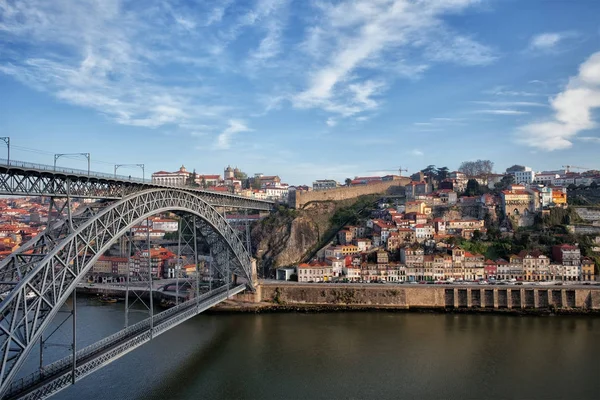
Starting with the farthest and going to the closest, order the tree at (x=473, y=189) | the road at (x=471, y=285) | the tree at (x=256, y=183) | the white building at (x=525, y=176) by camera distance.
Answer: the tree at (x=256, y=183)
the white building at (x=525, y=176)
the tree at (x=473, y=189)
the road at (x=471, y=285)

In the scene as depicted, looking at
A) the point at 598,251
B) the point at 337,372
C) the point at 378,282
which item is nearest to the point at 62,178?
the point at 337,372

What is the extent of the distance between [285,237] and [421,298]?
12.3 m

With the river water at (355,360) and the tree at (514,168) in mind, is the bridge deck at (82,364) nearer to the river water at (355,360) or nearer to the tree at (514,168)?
the river water at (355,360)

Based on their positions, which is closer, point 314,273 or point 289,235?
point 314,273

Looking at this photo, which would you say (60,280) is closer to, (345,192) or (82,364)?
(82,364)

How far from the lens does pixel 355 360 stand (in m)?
15.8

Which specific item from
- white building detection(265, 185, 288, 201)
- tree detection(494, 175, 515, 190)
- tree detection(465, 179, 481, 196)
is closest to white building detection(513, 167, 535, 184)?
tree detection(494, 175, 515, 190)

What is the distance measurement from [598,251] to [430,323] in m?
15.5

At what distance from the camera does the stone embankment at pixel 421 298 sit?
23922 millimetres

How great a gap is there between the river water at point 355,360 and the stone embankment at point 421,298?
1.99 metres

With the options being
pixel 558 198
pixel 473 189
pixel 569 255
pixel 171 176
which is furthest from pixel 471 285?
pixel 171 176

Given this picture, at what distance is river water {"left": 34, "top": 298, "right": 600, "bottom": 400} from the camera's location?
43.1 feet

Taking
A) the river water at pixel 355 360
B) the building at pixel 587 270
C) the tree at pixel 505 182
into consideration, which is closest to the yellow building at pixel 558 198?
the tree at pixel 505 182

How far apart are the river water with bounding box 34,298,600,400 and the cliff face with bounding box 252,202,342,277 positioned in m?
10.8
